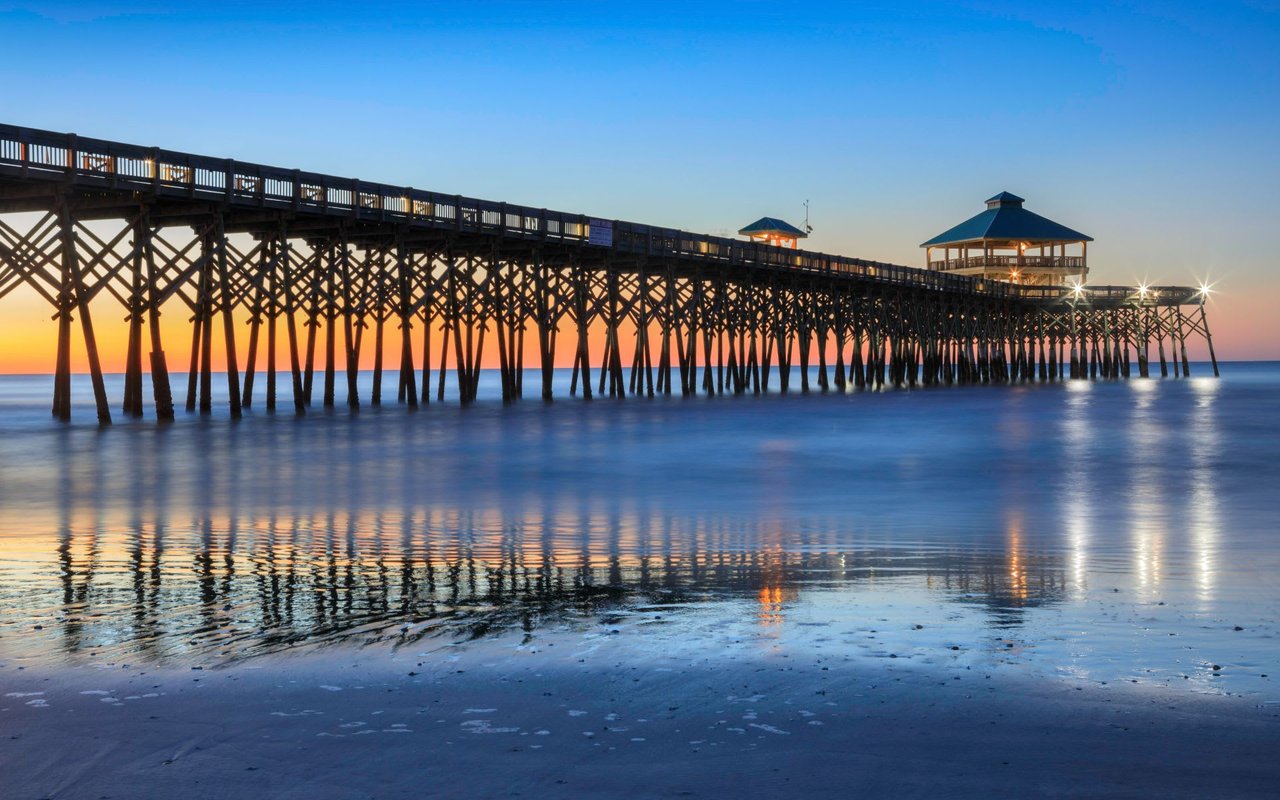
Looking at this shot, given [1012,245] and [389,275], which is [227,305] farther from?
[1012,245]

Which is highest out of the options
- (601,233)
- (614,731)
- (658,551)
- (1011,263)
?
(1011,263)

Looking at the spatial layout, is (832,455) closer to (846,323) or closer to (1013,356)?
(846,323)

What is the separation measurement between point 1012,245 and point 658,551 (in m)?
79.1

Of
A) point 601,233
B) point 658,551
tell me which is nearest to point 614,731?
point 658,551

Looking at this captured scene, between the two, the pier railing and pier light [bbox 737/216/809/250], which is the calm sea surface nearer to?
the pier railing

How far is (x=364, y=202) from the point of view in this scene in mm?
34969

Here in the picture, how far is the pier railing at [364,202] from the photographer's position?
1027 inches

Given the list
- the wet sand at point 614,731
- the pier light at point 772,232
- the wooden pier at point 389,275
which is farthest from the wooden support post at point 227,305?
the pier light at point 772,232

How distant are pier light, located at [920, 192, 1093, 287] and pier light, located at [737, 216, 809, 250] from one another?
9.42 metres

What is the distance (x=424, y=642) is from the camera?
657cm

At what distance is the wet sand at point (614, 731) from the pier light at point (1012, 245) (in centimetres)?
8004

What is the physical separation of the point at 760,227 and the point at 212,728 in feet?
274

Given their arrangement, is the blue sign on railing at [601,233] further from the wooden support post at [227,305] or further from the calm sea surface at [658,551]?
the calm sea surface at [658,551]

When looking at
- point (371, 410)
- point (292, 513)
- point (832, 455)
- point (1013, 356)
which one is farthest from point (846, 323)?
point (292, 513)
